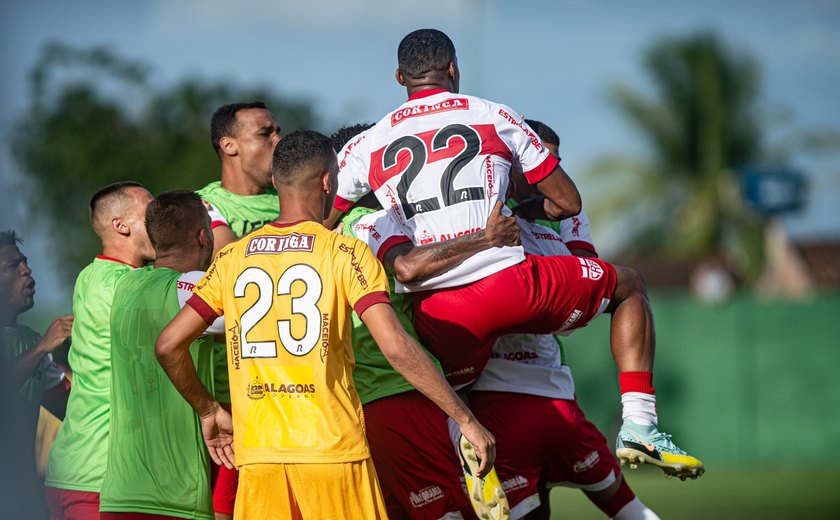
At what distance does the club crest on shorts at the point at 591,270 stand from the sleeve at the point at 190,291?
190 centimetres

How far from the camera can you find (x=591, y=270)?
586 centimetres

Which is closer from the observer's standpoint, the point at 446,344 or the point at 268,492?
the point at 268,492

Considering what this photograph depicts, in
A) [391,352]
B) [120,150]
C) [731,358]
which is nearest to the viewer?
[391,352]

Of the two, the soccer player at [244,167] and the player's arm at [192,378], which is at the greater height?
the soccer player at [244,167]

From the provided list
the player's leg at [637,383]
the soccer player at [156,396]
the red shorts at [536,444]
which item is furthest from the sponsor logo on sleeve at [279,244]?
the red shorts at [536,444]

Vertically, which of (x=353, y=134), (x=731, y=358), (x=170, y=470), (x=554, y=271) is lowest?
(x=731, y=358)

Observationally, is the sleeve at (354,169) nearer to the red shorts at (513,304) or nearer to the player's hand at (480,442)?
the red shorts at (513,304)

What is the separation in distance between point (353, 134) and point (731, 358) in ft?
48.8

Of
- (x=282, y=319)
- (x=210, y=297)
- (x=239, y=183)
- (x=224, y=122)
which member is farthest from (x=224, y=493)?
(x=224, y=122)

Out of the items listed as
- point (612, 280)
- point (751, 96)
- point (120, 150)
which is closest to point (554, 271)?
point (612, 280)

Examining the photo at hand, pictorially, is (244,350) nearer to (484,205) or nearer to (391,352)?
(391,352)

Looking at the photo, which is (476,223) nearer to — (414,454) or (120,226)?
(414,454)

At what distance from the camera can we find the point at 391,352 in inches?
190

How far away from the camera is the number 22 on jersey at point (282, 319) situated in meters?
4.86
